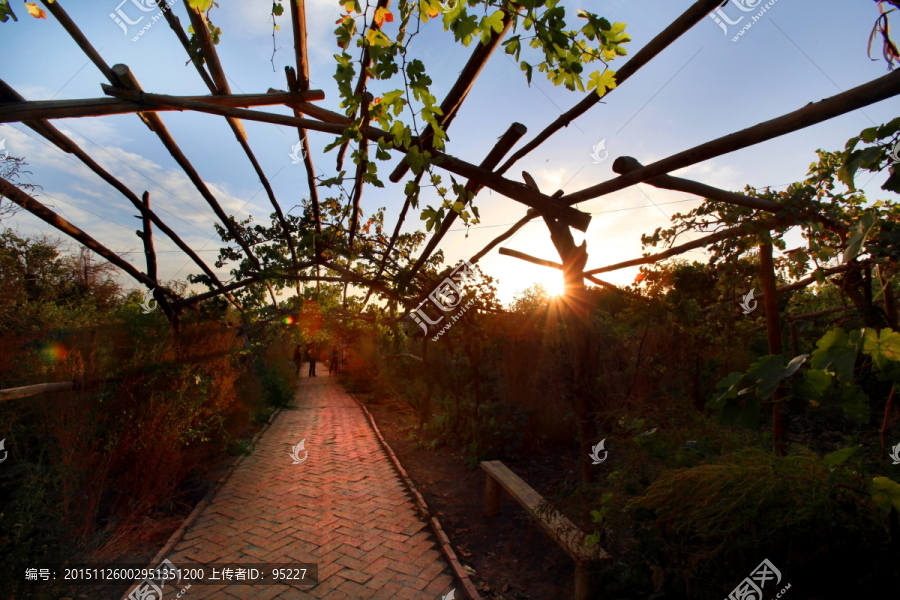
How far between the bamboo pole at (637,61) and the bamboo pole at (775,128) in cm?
47

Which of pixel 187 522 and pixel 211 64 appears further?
pixel 187 522

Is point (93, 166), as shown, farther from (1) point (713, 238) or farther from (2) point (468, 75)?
(1) point (713, 238)

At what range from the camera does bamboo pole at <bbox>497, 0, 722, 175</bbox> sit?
196cm

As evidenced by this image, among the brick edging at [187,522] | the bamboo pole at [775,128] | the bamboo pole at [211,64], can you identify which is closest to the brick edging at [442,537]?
the brick edging at [187,522]

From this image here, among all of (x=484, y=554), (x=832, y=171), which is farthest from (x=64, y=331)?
(x=832, y=171)

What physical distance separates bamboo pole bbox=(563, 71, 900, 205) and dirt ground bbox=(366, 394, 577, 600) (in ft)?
8.24

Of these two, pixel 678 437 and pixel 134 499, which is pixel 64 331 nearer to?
pixel 134 499

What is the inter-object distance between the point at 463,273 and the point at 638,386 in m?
3.10

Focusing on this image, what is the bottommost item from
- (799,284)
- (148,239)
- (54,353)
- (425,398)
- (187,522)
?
(187,522)

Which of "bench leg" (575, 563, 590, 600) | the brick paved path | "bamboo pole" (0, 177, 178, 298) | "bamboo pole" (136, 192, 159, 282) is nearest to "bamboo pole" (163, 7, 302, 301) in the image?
"bamboo pole" (0, 177, 178, 298)

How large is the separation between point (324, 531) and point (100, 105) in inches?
147

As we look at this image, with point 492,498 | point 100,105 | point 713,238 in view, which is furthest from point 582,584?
point 100,105

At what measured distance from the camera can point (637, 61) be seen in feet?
7.39

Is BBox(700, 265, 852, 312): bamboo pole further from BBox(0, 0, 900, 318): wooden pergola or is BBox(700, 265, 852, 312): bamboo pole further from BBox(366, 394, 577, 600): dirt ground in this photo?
BBox(366, 394, 577, 600): dirt ground
